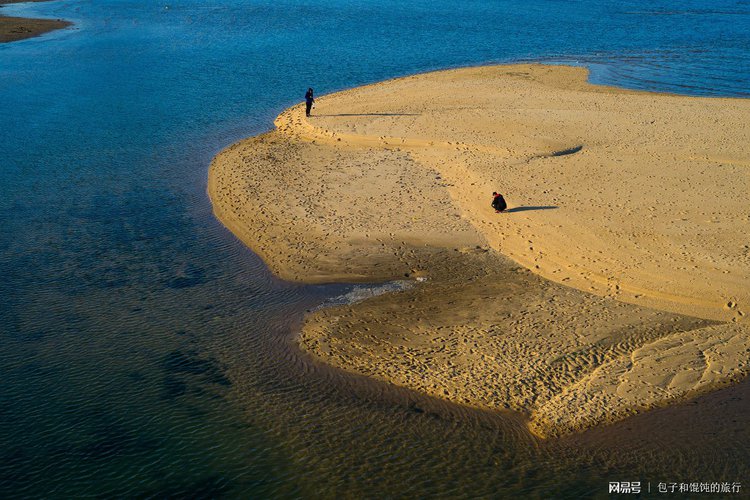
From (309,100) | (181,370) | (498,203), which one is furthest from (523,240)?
(309,100)

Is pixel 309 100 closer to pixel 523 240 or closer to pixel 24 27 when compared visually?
pixel 523 240

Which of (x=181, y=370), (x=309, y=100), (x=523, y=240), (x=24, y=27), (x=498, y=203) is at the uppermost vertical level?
(x=24, y=27)

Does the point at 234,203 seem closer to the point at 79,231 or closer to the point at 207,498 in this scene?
the point at 79,231

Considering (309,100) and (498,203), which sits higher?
(309,100)

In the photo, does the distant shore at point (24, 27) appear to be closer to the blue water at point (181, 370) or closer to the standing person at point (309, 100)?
the blue water at point (181, 370)

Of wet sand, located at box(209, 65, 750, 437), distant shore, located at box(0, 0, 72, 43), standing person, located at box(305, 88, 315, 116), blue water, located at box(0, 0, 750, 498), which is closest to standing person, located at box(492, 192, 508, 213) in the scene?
wet sand, located at box(209, 65, 750, 437)

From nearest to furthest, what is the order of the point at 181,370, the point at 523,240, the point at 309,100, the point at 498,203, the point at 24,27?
the point at 181,370 < the point at 523,240 < the point at 498,203 < the point at 309,100 < the point at 24,27

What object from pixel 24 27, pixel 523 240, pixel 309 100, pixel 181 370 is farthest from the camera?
pixel 24 27

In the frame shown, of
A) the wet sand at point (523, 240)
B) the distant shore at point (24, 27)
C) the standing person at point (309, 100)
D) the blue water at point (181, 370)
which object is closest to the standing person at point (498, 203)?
the wet sand at point (523, 240)
